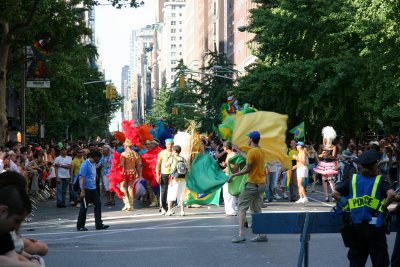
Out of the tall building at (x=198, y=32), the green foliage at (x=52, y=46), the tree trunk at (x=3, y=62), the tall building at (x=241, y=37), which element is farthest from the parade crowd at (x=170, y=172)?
the tall building at (x=198, y=32)

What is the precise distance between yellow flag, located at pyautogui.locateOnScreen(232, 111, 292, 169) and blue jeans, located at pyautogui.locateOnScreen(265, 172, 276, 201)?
857 centimetres

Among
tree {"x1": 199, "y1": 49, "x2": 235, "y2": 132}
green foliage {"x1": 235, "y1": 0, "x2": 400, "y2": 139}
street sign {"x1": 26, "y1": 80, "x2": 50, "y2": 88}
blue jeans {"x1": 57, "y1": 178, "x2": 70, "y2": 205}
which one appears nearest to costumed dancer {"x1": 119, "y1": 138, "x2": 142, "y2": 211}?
blue jeans {"x1": 57, "y1": 178, "x2": 70, "y2": 205}

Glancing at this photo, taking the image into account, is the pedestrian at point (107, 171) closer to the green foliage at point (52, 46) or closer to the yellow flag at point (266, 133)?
the green foliage at point (52, 46)

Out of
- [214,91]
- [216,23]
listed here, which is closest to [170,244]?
[214,91]

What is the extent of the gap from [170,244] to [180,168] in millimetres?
7167

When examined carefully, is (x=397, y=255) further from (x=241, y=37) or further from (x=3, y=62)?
(x=241, y=37)

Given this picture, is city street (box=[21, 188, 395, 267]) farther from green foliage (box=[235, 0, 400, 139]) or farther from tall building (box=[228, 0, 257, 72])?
tall building (box=[228, 0, 257, 72])

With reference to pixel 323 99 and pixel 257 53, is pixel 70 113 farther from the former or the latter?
pixel 323 99

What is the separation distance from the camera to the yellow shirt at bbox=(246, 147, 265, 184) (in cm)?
1579

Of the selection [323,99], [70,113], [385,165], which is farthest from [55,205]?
[70,113]

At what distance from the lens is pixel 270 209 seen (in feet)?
77.1

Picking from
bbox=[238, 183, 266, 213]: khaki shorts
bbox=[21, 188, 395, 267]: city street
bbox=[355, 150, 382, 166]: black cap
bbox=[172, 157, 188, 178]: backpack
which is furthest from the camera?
bbox=[172, 157, 188, 178]: backpack

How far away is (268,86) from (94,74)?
40219 millimetres

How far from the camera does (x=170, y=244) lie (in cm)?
1590
